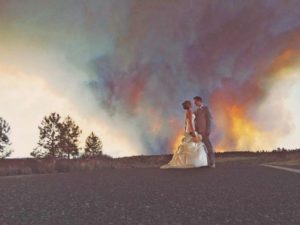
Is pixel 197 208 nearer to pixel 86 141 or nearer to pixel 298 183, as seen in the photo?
pixel 298 183

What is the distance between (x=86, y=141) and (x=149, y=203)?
81.0 m

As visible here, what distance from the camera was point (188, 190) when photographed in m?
10.4

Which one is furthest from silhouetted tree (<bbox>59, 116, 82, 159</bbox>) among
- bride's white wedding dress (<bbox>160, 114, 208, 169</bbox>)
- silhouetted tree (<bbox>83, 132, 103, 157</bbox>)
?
bride's white wedding dress (<bbox>160, 114, 208, 169</bbox>)

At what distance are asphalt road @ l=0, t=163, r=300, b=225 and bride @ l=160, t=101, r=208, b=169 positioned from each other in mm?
6130

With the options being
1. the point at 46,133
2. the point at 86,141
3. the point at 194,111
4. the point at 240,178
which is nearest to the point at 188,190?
the point at 240,178

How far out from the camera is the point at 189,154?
1938 cm

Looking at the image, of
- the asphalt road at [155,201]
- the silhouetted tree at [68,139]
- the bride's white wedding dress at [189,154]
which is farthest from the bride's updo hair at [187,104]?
the silhouetted tree at [68,139]

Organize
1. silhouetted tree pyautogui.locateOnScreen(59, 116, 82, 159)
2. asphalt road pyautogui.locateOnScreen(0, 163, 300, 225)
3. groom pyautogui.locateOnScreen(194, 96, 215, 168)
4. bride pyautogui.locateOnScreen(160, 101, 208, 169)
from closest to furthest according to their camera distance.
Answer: asphalt road pyautogui.locateOnScreen(0, 163, 300, 225) → groom pyautogui.locateOnScreen(194, 96, 215, 168) → bride pyautogui.locateOnScreen(160, 101, 208, 169) → silhouetted tree pyautogui.locateOnScreen(59, 116, 82, 159)

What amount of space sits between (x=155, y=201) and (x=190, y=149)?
35.2 feet

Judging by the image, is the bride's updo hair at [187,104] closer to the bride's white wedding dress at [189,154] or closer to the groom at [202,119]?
the groom at [202,119]

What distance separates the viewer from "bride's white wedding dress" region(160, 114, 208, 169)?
1928 cm

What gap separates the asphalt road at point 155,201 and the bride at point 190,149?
20.1ft

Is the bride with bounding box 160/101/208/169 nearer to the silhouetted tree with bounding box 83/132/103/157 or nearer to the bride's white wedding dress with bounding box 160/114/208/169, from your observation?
the bride's white wedding dress with bounding box 160/114/208/169

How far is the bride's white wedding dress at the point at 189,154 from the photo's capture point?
19.3m
